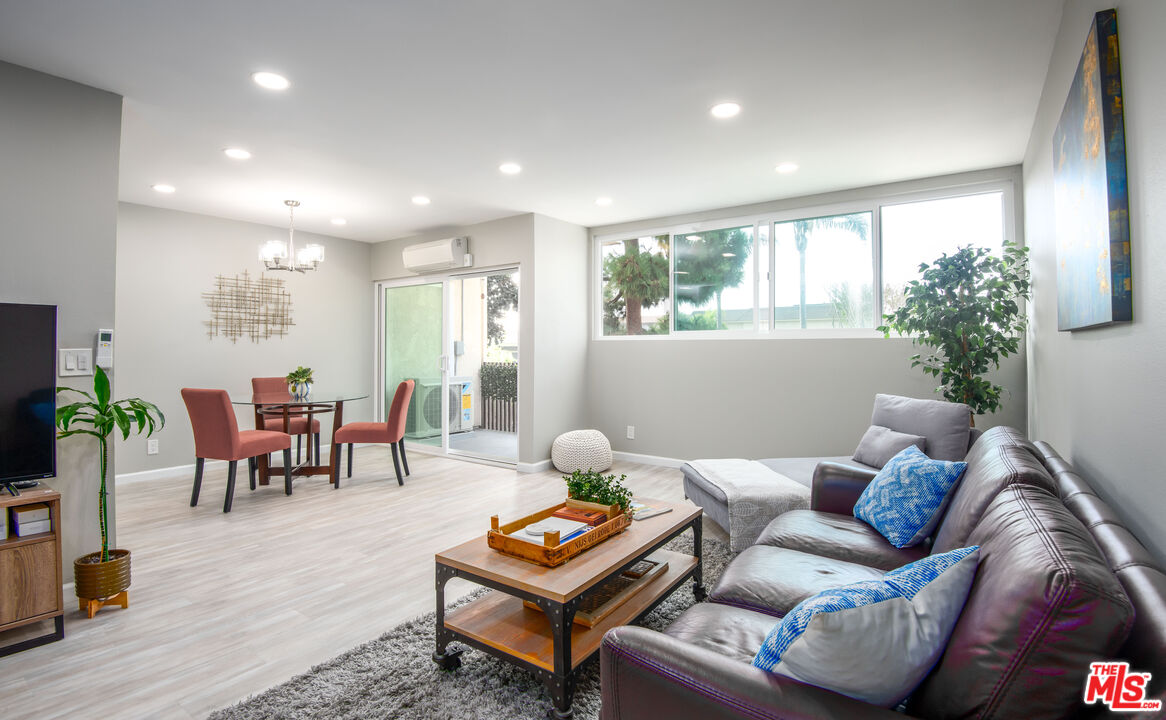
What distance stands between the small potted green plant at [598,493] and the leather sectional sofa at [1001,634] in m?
0.79

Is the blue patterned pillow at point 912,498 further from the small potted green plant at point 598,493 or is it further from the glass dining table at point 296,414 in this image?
the glass dining table at point 296,414

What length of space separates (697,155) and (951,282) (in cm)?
182

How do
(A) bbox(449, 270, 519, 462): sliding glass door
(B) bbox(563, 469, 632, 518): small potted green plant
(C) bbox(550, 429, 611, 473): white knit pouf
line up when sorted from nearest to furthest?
(B) bbox(563, 469, 632, 518): small potted green plant
(C) bbox(550, 429, 611, 473): white knit pouf
(A) bbox(449, 270, 519, 462): sliding glass door

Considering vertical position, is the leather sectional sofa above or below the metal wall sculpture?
below

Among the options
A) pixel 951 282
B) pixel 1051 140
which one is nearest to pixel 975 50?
pixel 1051 140

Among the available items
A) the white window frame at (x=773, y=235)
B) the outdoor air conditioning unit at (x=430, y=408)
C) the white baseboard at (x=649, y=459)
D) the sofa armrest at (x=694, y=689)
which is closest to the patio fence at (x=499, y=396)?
the outdoor air conditioning unit at (x=430, y=408)

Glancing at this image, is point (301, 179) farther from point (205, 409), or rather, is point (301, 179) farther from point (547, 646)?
point (547, 646)

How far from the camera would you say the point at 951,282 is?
3480 mm

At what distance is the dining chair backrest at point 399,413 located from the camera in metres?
4.91

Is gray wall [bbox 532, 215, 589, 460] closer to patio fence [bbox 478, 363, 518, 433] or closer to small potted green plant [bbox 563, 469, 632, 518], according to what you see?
patio fence [bbox 478, 363, 518, 433]

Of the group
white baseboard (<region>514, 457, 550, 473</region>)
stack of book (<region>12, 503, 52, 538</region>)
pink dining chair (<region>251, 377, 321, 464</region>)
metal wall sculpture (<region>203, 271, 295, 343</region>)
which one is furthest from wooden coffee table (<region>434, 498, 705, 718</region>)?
metal wall sculpture (<region>203, 271, 295, 343</region>)

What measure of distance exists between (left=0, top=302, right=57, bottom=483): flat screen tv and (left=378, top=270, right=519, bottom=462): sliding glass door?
3648 millimetres

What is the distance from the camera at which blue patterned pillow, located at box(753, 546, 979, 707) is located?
→ 970 millimetres

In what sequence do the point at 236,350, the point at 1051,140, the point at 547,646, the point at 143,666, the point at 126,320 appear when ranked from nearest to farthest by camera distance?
the point at 547,646, the point at 143,666, the point at 1051,140, the point at 126,320, the point at 236,350
